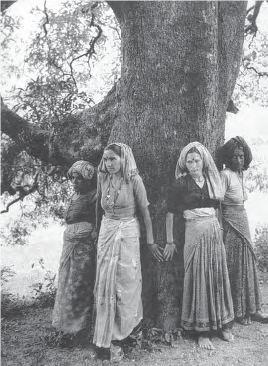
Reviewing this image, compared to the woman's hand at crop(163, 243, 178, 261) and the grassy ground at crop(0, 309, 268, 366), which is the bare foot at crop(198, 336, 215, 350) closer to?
the grassy ground at crop(0, 309, 268, 366)

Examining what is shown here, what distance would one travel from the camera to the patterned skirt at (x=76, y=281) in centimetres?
512

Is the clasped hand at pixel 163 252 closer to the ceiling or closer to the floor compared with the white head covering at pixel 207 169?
closer to the floor

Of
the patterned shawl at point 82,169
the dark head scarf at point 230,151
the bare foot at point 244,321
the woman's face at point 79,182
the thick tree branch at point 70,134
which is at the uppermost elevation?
the thick tree branch at point 70,134

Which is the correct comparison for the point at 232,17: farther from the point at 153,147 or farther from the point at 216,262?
the point at 216,262

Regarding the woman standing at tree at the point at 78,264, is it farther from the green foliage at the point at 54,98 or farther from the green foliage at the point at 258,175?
the green foliage at the point at 258,175

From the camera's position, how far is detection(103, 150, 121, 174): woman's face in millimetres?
4629

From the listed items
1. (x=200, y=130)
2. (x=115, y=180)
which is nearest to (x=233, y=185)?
(x=200, y=130)

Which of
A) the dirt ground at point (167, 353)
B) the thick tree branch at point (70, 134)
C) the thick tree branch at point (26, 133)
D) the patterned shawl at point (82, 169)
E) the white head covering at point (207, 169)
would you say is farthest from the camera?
the thick tree branch at point (26, 133)

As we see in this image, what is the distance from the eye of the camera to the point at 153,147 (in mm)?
5105

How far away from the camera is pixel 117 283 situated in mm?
4570

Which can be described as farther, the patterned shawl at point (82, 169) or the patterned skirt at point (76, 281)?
the patterned shawl at point (82, 169)

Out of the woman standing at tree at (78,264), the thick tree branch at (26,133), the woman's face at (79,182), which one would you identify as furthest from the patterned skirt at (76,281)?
the thick tree branch at (26,133)

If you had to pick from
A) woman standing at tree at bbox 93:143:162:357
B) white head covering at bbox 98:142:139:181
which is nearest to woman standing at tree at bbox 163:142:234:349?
woman standing at tree at bbox 93:143:162:357

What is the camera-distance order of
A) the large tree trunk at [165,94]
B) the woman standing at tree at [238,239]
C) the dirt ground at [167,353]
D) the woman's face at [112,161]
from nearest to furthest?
the dirt ground at [167,353] < the woman's face at [112,161] < the large tree trunk at [165,94] < the woman standing at tree at [238,239]
